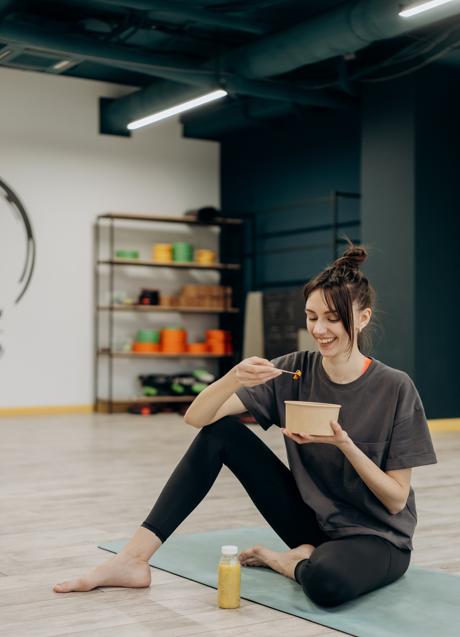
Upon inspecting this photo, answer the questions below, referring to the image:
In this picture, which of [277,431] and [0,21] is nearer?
[0,21]

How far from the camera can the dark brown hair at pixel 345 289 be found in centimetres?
242

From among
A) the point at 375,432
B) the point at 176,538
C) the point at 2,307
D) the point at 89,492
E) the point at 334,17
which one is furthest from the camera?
the point at 2,307

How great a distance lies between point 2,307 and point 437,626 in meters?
7.22

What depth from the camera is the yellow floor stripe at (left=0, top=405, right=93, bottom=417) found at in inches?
355

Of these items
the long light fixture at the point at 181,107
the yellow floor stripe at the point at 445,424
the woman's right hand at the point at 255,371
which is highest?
the long light fixture at the point at 181,107

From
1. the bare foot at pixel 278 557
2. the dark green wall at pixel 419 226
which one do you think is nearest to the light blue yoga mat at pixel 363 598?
the bare foot at pixel 278 557

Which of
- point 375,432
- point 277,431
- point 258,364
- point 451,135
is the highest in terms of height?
point 451,135

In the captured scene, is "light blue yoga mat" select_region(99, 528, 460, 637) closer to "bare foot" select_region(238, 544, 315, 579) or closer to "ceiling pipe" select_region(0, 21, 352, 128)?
"bare foot" select_region(238, 544, 315, 579)

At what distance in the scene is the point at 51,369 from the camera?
9.26m

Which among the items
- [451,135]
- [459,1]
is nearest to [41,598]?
[459,1]

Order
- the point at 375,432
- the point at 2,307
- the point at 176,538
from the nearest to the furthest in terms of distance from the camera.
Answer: the point at 375,432 → the point at 176,538 → the point at 2,307

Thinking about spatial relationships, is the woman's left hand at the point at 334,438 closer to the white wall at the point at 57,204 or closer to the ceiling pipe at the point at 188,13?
the ceiling pipe at the point at 188,13

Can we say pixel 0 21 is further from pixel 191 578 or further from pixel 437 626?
pixel 437 626

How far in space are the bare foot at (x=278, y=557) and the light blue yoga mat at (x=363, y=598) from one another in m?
0.02
